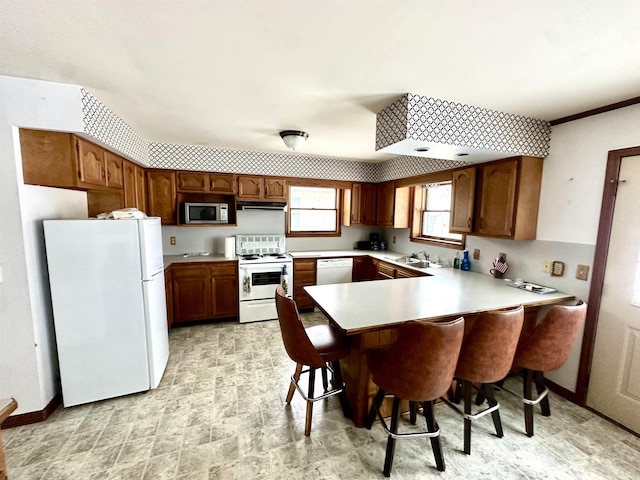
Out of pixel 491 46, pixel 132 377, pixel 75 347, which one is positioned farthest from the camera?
pixel 132 377

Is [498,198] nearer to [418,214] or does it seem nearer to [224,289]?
[418,214]

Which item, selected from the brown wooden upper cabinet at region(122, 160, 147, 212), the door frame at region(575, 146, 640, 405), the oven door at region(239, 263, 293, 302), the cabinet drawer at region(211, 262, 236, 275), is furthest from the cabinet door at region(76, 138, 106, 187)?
the door frame at region(575, 146, 640, 405)

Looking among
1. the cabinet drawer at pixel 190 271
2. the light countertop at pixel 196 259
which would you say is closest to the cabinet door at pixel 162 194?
the light countertop at pixel 196 259

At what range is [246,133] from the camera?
305 centimetres

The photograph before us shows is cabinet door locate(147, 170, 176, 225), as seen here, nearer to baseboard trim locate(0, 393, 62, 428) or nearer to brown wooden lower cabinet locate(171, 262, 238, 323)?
brown wooden lower cabinet locate(171, 262, 238, 323)

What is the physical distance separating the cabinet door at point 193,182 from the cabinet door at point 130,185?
1.90 ft

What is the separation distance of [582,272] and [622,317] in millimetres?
397

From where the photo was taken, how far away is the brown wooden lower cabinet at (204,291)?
3.59 m

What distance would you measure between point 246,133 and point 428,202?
111 inches

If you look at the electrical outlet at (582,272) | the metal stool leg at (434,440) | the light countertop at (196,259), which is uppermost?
the electrical outlet at (582,272)

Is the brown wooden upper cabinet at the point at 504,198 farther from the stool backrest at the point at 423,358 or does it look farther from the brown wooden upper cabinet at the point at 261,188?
the brown wooden upper cabinet at the point at 261,188

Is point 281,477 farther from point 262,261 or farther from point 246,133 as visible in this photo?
point 246,133

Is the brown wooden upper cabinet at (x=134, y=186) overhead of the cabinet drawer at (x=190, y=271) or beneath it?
overhead

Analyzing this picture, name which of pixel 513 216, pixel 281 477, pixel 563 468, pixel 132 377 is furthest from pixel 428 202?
pixel 132 377
